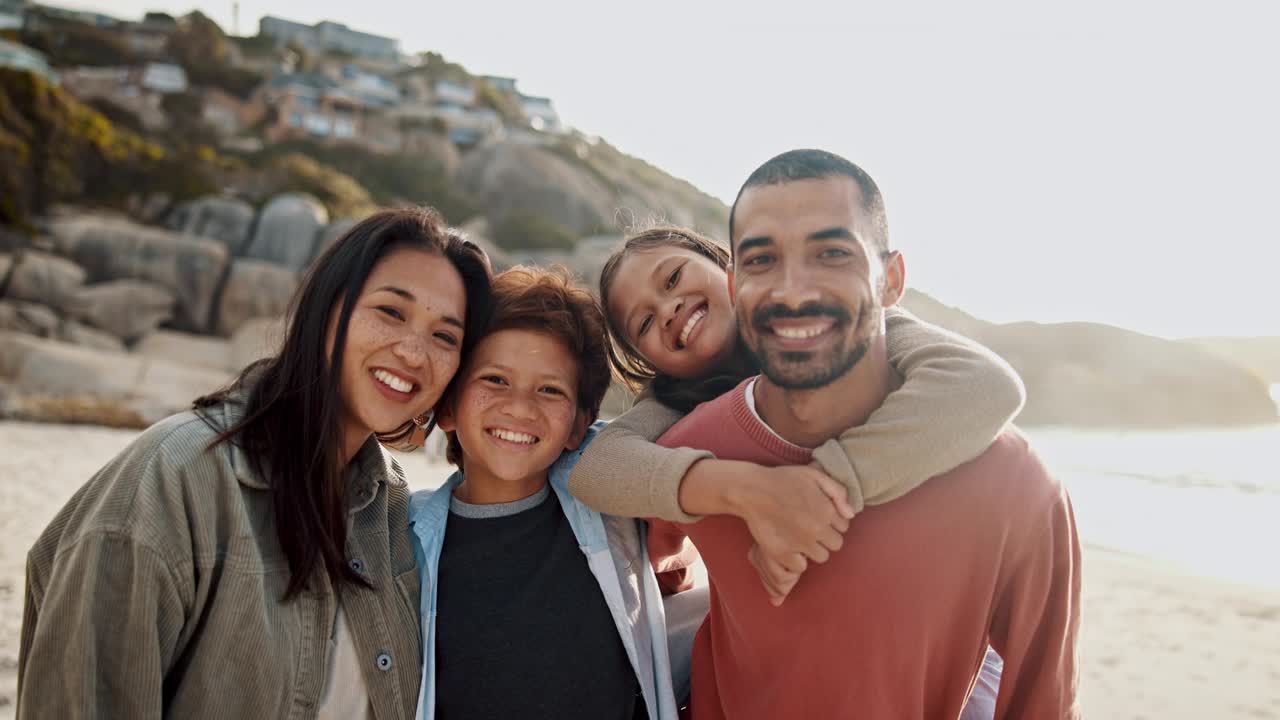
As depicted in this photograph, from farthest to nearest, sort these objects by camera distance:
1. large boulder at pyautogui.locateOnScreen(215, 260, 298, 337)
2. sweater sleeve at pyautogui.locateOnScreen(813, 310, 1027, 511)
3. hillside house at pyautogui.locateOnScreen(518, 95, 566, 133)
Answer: hillside house at pyautogui.locateOnScreen(518, 95, 566, 133) < large boulder at pyautogui.locateOnScreen(215, 260, 298, 337) < sweater sleeve at pyautogui.locateOnScreen(813, 310, 1027, 511)

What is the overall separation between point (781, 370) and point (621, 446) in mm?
605

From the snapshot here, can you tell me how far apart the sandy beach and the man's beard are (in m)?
5.01

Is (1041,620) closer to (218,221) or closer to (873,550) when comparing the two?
(873,550)

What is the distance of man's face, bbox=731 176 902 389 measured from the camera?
2045 millimetres

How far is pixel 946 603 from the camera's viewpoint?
202 centimetres

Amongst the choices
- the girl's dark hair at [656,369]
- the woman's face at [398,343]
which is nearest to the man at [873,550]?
the girl's dark hair at [656,369]

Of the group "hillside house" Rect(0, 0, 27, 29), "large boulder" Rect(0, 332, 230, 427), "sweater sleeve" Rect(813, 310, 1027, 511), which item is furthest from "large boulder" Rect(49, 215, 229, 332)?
"hillside house" Rect(0, 0, 27, 29)

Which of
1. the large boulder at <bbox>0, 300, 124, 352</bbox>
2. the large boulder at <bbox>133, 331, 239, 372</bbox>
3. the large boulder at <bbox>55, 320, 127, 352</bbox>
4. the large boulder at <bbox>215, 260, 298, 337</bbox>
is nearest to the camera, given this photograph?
the large boulder at <bbox>0, 300, 124, 352</bbox>

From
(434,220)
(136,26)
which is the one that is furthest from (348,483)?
(136,26)

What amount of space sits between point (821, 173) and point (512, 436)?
1436 millimetres

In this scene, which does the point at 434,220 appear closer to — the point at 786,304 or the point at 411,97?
the point at 786,304

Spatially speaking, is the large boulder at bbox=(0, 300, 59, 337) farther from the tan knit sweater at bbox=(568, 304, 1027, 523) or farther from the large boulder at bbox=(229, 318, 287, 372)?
the tan knit sweater at bbox=(568, 304, 1027, 523)

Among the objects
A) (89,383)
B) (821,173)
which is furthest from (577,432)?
(89,383)

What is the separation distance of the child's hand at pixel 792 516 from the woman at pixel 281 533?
126 centimetres
